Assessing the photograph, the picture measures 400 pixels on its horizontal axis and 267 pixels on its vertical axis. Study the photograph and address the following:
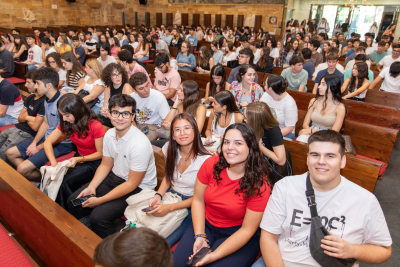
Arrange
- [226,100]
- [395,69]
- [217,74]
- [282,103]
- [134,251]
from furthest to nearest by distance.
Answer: [395,69], [217,74], [282,103], [226,100], [134,251]

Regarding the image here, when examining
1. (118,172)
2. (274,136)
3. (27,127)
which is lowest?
(118,172)

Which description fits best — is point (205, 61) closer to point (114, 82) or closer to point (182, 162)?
point (114, 82)

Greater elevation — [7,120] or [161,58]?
[161,58]

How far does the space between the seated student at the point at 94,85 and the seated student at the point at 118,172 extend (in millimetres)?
1948

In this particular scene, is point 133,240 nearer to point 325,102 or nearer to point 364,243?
point 364,243

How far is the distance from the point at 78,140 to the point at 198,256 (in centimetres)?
185

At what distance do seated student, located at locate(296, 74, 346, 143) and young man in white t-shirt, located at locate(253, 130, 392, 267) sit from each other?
1.66m

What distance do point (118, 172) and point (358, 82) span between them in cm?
421

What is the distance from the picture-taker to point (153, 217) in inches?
80.6

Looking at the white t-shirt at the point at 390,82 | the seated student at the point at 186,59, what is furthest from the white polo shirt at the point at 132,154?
the white t-shirt at the point at 390,82

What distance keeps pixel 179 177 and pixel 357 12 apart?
1637 cm

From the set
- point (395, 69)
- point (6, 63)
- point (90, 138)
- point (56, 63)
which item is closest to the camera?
point (90, 138)

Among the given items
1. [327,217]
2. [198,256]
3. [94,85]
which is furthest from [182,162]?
[94,85]

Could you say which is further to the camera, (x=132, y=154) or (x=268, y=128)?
(x=268, y=128)
